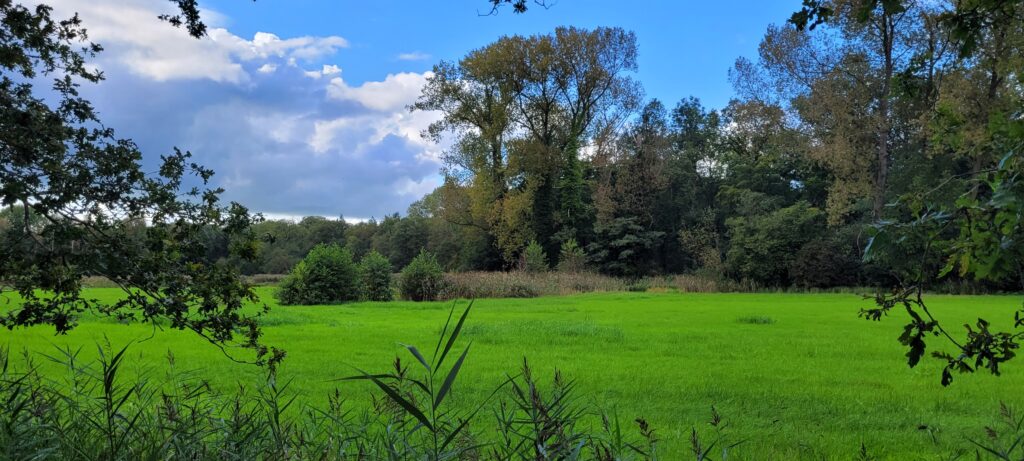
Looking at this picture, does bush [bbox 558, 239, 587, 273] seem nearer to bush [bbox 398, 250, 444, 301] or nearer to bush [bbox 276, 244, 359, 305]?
bush [bbox 398, 250, 444, 301]

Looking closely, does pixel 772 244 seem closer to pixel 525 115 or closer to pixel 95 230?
pixel 525 115

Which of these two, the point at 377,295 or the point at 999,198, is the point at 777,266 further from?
the point at 999,198

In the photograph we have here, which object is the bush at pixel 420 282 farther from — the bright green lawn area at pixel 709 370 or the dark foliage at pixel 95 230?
the dark foliage at pixel 95 230

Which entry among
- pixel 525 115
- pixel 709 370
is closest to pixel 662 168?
pixel 525 115

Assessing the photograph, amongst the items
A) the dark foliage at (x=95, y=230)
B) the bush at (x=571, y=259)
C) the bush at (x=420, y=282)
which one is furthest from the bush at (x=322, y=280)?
the dark foliage at (x=95, y=230)

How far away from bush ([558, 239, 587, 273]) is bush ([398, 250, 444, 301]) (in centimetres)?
1159

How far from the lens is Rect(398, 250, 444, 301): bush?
25703mm

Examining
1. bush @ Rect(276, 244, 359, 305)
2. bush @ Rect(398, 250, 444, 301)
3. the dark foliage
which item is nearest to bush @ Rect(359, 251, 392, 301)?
bush @ Rect(398, 250, 444, 301)

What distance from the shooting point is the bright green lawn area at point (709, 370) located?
15.6 ft

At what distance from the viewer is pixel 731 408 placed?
17.9 feet

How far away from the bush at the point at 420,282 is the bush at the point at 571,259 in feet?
38.0

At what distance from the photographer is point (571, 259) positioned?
37062 mm

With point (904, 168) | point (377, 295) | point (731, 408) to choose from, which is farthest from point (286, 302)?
point (904, 168)

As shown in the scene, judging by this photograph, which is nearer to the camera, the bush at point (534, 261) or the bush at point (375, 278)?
the bush at point (375, 278)
